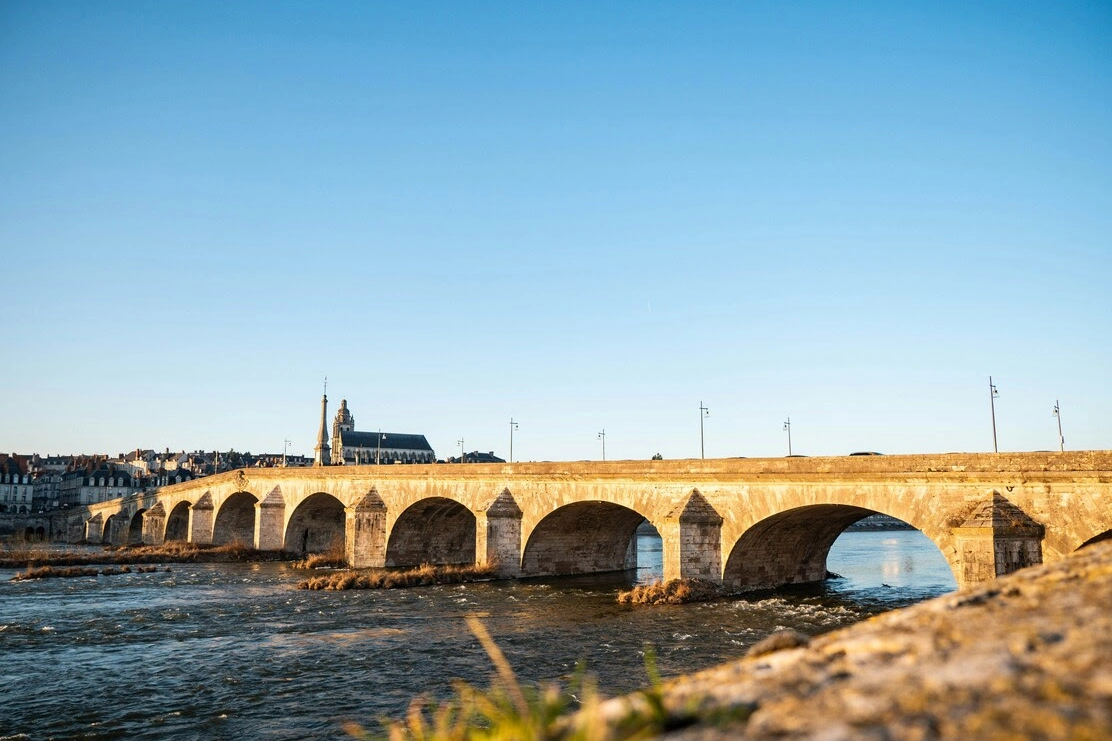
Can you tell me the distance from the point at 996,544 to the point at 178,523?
7538 cm

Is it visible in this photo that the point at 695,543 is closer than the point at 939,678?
No

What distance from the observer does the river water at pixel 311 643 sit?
48.5ft

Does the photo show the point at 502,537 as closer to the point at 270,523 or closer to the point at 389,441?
the point at 270,523

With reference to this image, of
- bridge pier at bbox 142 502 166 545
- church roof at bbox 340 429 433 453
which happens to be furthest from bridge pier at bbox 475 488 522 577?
church roof at bbox 340 429 433 453

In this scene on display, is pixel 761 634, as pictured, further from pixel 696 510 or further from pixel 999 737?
pixel 999 737

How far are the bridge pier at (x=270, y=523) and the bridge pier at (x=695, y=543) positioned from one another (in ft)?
105

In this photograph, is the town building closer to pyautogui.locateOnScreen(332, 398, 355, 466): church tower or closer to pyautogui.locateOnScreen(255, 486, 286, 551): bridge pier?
pyautogui.locateOnScreen(332, 398, 355, 466): church tower

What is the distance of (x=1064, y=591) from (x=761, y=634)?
678 inches

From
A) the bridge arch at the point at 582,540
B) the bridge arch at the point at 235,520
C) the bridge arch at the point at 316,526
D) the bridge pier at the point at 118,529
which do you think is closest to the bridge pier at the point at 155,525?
the bridge pier at the point at 118,529

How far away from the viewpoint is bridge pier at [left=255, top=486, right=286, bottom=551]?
49781mm

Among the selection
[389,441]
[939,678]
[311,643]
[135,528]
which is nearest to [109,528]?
[135,528]

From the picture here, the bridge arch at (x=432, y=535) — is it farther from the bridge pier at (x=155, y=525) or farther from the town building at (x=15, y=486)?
the town building at (x=15, y=486)

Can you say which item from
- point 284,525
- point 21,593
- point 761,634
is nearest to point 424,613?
point 761,634

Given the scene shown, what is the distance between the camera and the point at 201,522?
58906mm
